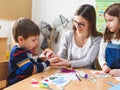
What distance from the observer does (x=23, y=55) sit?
131 cm

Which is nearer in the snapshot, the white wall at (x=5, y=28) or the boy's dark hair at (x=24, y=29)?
the boy's dark hair at (x=24, y=29)

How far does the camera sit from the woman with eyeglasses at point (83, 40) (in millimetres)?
1755

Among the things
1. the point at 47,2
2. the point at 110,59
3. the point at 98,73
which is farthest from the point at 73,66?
the point at 47,2

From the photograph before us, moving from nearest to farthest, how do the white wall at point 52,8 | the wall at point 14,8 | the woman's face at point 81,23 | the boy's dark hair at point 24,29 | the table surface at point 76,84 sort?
the table surface at point 76,84 < the boy's dark hair at point 24,29 < the woman's face at point 81,23 < the wall at point 14,8 < the white wall at point 52,8

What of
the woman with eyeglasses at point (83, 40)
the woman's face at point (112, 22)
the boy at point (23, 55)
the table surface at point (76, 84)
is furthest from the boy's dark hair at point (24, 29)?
the woman's face at point (112, 22)

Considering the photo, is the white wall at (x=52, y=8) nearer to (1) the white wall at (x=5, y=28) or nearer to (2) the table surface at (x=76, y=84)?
(1) the white wall at (x=5, y=28)

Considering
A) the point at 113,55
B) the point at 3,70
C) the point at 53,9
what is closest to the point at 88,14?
the point at 113,55

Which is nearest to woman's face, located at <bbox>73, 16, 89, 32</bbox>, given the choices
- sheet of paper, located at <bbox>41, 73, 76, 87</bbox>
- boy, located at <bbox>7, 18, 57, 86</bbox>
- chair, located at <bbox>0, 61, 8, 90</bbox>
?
boy, located at <bbox>7, 18, 57, 86</bbox>

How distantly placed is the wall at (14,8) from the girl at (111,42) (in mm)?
1981

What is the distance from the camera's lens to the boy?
129 cm

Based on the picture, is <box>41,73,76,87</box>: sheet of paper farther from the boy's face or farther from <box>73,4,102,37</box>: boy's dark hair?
<box>73,4,102,37</box>: boy's dark hair

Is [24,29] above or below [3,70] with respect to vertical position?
above

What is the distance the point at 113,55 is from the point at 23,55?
0.79 metres

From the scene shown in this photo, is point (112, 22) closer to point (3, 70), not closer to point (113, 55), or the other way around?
point (113, 55)
